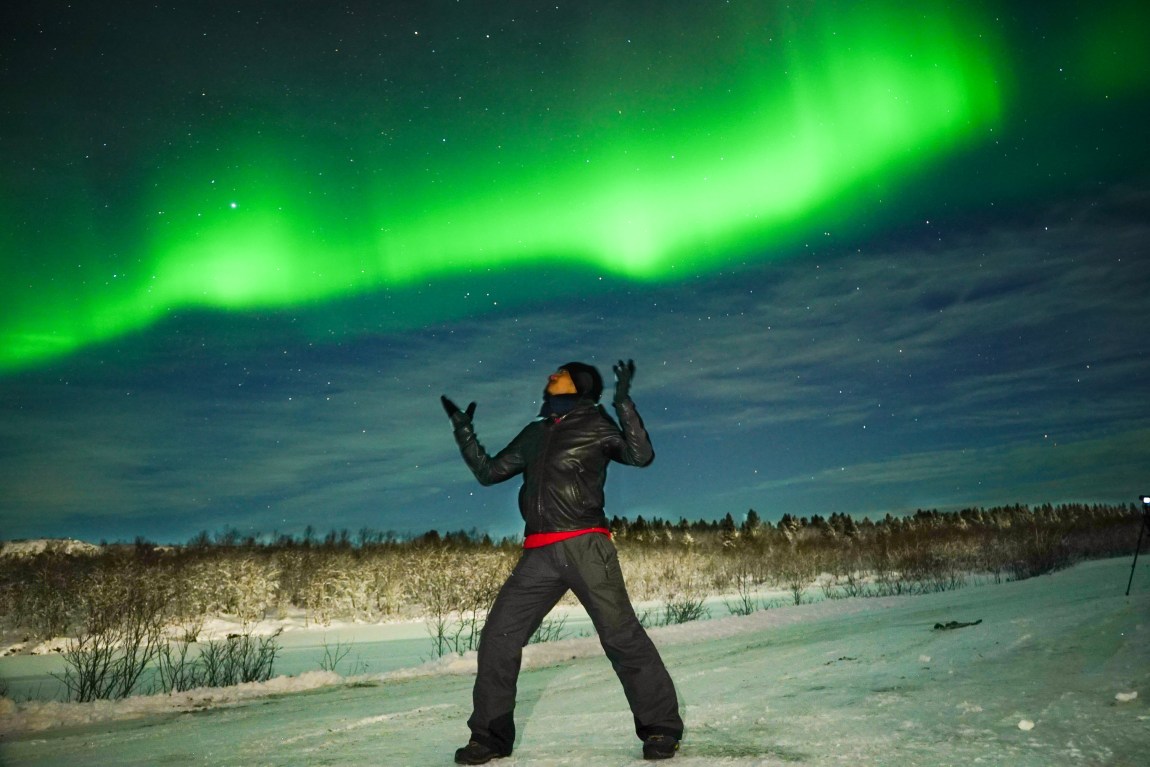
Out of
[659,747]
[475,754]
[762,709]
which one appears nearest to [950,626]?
[762,709]

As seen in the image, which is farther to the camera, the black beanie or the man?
the black beanie

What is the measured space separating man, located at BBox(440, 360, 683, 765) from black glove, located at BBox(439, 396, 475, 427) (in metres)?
0.26

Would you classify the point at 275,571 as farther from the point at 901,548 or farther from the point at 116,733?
the point at 901,548

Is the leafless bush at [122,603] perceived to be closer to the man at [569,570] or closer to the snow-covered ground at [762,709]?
the snow-covered ground at [762,709]

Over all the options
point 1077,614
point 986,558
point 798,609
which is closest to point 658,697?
point 1077,614

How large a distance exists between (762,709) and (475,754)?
7.33 feet

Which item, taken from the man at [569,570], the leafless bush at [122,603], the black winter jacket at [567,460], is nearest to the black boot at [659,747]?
the man at [569,570]

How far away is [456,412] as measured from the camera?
480 centimetres

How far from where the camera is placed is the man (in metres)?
4.06

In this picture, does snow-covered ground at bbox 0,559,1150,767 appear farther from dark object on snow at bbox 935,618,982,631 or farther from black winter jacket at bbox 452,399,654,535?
black winter jacket at bbox 452,399,654,535

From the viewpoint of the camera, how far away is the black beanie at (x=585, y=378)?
4672 millimetres

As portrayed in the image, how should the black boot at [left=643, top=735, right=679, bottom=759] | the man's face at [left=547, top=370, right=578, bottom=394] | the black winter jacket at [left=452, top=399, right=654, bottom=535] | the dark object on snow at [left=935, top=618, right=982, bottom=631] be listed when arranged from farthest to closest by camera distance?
the dark object on snow at [left=935, top=618, right=982, bottom=631] < the man's face at [left=547, top=370, right=578, bottom=394] < the black winter jacket at [left=452, top=399, right=654, bottom=535] < the black boot at [left=643, top=735, right=679, bottom=759]

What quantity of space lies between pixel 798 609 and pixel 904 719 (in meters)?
10.5

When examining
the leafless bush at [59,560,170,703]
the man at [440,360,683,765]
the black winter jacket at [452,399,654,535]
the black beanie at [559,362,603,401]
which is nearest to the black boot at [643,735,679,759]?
the man at [440,360,683,765]
